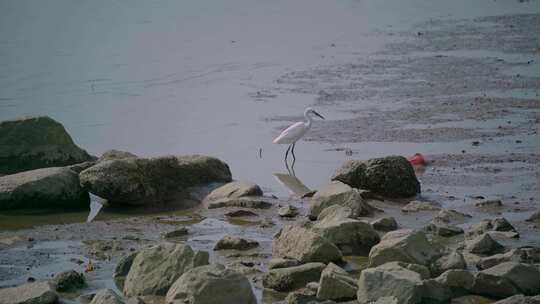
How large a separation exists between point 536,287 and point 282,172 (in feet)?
18.6

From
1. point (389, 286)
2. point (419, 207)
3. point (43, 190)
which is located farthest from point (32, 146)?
point (389, 286)

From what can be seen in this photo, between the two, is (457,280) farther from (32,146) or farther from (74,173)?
(32,146)

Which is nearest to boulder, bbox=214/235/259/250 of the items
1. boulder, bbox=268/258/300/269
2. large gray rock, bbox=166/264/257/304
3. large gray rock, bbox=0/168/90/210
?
boulder, bbox=268/258/300/269

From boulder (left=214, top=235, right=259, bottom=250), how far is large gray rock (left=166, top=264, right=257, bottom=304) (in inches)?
61.7

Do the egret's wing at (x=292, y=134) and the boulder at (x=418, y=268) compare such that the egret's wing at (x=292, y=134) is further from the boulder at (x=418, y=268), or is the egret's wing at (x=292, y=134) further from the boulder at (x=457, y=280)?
the boulder at (x=457, y=280)

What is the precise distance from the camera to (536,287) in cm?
735

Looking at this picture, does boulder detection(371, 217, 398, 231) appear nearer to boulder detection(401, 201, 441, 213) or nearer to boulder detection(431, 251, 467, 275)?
boulder detection(401, 201, 441, 213)

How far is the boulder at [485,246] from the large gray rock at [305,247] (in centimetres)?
117

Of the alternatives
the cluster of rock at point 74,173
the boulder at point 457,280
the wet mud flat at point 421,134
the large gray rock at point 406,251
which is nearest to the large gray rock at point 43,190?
the cluster of rock at point 74,173

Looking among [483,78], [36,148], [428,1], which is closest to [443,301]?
[36,148]

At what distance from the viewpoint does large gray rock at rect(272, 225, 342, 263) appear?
8133 millimetres

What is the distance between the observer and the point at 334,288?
7.30 metres

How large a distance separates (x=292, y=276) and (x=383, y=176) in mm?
3463

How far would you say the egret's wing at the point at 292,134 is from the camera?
1314 centimetres
